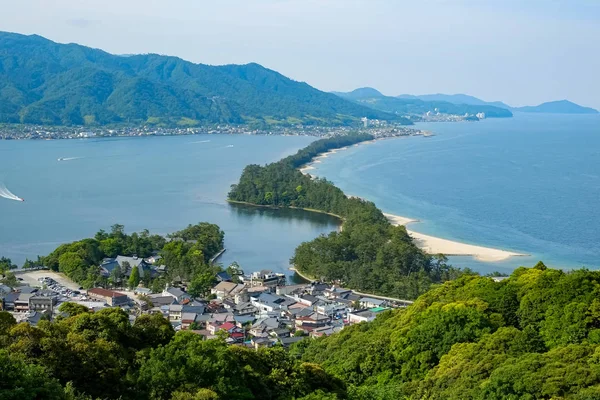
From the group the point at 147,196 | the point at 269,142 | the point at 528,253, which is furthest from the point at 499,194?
the point at 269,142

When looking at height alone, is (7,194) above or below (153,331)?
below

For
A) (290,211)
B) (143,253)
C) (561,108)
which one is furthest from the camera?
(561,108)

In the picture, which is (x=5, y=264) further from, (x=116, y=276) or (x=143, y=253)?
(x=143, y=253)

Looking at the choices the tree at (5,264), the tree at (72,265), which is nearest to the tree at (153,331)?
the tree at (72,265)

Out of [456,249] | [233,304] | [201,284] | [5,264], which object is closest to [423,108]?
[456,249]

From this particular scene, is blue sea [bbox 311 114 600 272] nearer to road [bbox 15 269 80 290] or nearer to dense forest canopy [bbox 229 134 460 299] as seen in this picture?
dense forest canopy [bbox 229 134 460 299]

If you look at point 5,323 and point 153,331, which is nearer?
point 5,323

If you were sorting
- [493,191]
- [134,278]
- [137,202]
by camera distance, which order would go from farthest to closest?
[493,191] < [137,202] < [134,278]

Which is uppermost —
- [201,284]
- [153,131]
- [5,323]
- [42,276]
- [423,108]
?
[423,108]
